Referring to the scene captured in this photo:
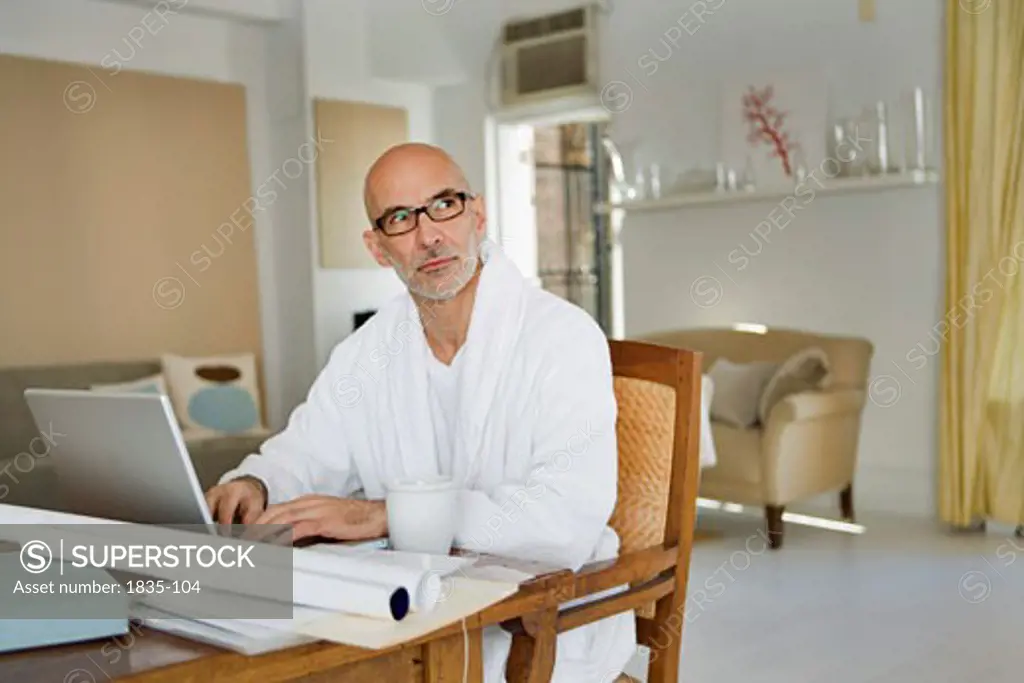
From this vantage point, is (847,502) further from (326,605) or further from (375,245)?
(326,605)

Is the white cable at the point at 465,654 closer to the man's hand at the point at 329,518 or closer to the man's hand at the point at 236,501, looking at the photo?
the man's hand at the point at 329,518

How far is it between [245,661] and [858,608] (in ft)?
10.2

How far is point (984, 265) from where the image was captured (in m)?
4.73

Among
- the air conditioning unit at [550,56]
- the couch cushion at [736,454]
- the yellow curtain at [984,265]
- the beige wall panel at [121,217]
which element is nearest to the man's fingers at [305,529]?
the couch cushion at [736,454]

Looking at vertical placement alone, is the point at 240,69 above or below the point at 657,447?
above

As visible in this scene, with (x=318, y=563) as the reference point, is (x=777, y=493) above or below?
below

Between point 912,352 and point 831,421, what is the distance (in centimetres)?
58

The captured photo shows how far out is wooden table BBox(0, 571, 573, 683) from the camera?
0.93m

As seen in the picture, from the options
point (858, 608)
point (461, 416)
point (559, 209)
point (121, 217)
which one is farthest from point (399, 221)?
point (559, 209)

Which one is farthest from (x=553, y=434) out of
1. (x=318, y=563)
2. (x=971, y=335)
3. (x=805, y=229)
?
(x=805, y=229)

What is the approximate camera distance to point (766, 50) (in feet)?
18.6

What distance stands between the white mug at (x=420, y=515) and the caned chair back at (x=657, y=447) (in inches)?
14.6

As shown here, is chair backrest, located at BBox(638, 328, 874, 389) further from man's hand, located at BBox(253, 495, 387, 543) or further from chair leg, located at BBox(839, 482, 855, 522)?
man's hand, located at BBox(253, 495, 387, 543)

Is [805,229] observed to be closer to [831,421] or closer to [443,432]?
[831,421]
